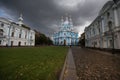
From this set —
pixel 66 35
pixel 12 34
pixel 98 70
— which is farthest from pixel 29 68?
pixel 66 35

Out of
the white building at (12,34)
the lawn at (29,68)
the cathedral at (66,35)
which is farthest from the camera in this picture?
the cathedral at (66,35)

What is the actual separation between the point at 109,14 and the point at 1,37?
3678 cm

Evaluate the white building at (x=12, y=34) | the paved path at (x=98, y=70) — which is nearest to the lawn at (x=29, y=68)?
the paved path at (x=98, y=70)

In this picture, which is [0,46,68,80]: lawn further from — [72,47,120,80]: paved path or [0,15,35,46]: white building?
[0,15,35,46]: white building

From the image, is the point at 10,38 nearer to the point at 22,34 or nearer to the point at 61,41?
the point at 22,34

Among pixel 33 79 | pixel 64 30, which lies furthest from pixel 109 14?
pixel 64 30

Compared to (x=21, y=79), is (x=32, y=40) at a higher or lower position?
higher

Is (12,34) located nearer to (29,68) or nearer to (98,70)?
(29,68)

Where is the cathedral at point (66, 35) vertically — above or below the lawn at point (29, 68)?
above

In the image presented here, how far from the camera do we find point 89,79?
13.7 feet

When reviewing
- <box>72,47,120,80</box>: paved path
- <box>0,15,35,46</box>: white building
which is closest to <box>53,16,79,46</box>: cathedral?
<box>0,15,35,46</box>: white building

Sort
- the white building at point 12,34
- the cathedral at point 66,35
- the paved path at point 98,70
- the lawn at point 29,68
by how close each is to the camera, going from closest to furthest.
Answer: the lawn at point 29,68
the paved path at point 98,70
the white building at point 12,34
the cathedral at point 66,35

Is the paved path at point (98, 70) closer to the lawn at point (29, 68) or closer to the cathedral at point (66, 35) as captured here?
the lawn at point (29, 68)

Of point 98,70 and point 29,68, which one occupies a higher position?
point 29,68
